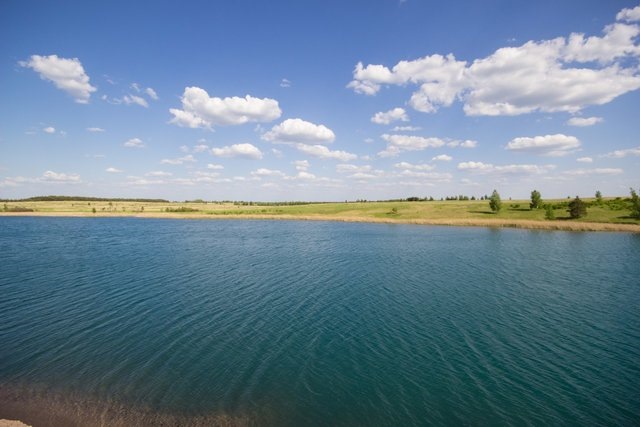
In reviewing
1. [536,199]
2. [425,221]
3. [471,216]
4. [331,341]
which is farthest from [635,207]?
[331,341]

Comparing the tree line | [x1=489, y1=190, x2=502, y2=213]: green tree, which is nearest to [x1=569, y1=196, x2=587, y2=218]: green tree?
the tree line

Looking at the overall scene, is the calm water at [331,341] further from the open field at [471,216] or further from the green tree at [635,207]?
the green tree at [635,207]

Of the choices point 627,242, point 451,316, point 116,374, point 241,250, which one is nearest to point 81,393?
point 116,374

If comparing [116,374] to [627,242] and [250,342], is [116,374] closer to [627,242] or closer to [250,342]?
[250,342]

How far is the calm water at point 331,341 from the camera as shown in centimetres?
1353

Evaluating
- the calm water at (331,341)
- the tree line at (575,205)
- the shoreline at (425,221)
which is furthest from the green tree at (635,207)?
the calm water at (331,341)

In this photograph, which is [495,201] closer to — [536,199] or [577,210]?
[536,199]

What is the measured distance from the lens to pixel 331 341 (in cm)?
1938

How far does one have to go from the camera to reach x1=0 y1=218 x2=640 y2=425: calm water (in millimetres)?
13531

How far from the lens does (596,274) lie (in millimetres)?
35250

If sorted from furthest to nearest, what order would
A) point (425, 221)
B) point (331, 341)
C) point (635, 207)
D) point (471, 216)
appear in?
point (471, 216) → point (425, 221) → point (635, 207) → point (331, 341)

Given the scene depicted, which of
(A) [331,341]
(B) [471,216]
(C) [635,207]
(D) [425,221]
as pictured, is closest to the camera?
(A) [331,341]

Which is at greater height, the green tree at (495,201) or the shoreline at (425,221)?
the green tree at (495,201)

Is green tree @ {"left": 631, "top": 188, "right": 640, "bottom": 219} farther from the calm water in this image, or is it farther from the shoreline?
the calm water
